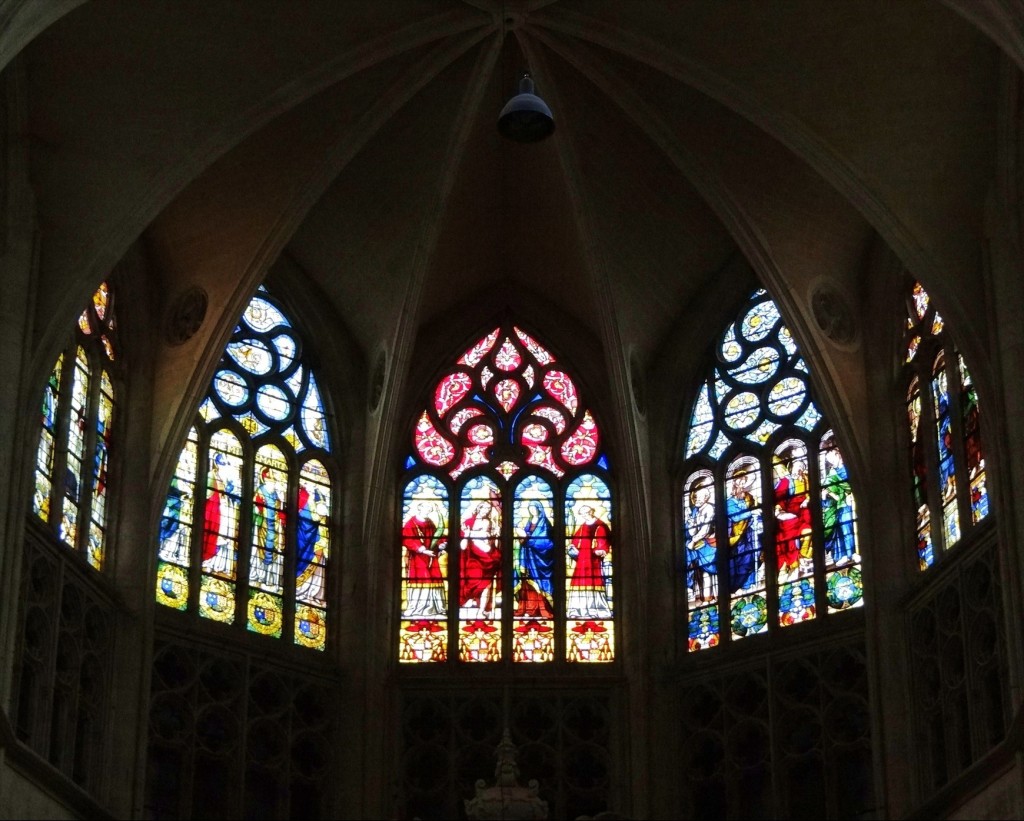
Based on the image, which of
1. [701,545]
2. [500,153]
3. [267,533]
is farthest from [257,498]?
[701,545]

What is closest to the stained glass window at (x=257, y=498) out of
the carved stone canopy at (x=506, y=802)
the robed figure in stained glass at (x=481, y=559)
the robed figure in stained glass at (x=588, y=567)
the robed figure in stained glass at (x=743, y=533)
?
the robed figure in stained glass at (x=481, y=559)

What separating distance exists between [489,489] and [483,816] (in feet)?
23.8

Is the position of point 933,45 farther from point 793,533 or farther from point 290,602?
point 290,602

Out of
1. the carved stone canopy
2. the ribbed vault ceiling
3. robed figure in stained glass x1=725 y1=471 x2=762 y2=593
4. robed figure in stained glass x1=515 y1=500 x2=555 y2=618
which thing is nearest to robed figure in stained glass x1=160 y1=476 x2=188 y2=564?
the ribbed vault ceiling

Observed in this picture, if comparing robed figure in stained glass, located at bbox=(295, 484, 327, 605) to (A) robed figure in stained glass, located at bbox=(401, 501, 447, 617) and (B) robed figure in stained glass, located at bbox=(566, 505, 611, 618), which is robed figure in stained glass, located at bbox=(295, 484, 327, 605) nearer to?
(A) robed figure in stained glass, located at bbox=(401, 501, 447, 617)

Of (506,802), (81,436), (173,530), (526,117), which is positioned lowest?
(506,802)

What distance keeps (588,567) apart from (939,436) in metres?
4.70

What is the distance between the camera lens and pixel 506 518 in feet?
84.6

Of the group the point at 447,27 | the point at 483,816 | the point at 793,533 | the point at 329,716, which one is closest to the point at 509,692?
the point at 329,716

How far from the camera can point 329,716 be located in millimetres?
24062

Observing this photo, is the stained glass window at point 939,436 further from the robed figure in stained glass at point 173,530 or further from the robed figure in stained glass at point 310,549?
the robed figure in stained glass at point 173,530

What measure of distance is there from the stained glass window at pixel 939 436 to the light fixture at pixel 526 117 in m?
4.58

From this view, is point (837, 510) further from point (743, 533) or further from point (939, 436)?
point (939, 436)

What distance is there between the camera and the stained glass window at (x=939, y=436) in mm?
21844
